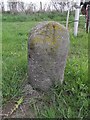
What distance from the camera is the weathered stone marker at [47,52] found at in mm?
2814

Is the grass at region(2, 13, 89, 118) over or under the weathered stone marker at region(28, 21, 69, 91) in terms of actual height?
under

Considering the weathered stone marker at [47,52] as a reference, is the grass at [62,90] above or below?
below

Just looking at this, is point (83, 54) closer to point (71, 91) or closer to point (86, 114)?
point (71, 91)

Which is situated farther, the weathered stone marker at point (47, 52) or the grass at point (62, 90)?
the weathered stone marker at point (47, 52)

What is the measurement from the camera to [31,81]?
3012mm

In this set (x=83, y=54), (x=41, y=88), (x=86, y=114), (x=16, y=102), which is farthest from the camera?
(x=83, y=54)

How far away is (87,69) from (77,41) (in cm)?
252

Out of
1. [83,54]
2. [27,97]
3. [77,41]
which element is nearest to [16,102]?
[27,97]

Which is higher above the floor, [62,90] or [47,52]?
[47,52]

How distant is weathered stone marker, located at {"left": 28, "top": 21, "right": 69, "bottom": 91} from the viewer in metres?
2.81

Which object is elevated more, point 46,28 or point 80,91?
point 46,28

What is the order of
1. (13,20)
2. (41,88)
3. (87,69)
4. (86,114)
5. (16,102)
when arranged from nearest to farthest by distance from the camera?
(86,114) → (16,102) → (41,88) → (87,69) → (13,20)

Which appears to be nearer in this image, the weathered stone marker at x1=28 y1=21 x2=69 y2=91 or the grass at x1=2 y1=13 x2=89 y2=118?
the grass at x1=2 y1=13 x2=89 y2=118

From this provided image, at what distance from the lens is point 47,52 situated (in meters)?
2.82
